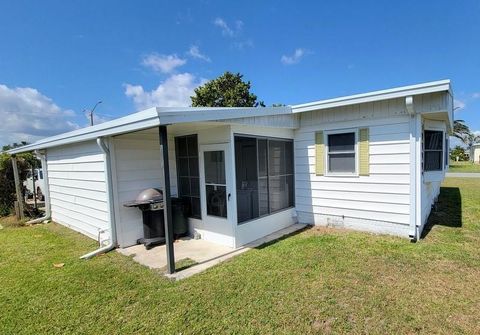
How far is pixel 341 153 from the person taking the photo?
599cm

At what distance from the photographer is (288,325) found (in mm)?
2650

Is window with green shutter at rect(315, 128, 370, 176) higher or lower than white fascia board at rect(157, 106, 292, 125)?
lower

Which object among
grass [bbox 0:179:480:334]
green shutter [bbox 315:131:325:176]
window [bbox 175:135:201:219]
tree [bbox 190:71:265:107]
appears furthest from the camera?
tree [bbox 190:71:265:107]

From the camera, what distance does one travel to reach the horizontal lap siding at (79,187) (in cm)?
566

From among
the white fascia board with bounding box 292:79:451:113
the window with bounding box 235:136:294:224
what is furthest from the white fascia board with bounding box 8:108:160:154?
the white fascia board with bounding box 292:79:451:113

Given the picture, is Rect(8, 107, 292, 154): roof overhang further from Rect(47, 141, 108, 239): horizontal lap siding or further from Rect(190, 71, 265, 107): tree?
Rect(190, 71, 265, 107): tree

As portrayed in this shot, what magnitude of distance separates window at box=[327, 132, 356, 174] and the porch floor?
2.18 m

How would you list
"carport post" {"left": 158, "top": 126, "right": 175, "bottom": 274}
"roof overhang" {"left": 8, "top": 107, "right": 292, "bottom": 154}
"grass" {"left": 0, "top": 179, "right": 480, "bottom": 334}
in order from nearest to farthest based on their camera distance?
"grass" {"left": 0, "top": 179, "right": 480, "bottom": 334} < "roof overhang" {"left": 8, "top": 107, "right": 292, "bottom": 154} < "carport post" {"left": 158, "top": 126, "right": 175, "bottom": 274}

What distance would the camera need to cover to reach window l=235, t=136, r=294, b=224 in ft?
17.4

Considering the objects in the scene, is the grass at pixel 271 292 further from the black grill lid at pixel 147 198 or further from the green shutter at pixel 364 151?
the green shutter at pixel 364 151

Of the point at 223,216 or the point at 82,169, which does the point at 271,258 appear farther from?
the point at 82,169

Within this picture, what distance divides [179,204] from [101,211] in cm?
179

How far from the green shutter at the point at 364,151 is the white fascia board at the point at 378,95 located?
28.8 inches

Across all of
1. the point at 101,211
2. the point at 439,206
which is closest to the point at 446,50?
the point at 439,206
